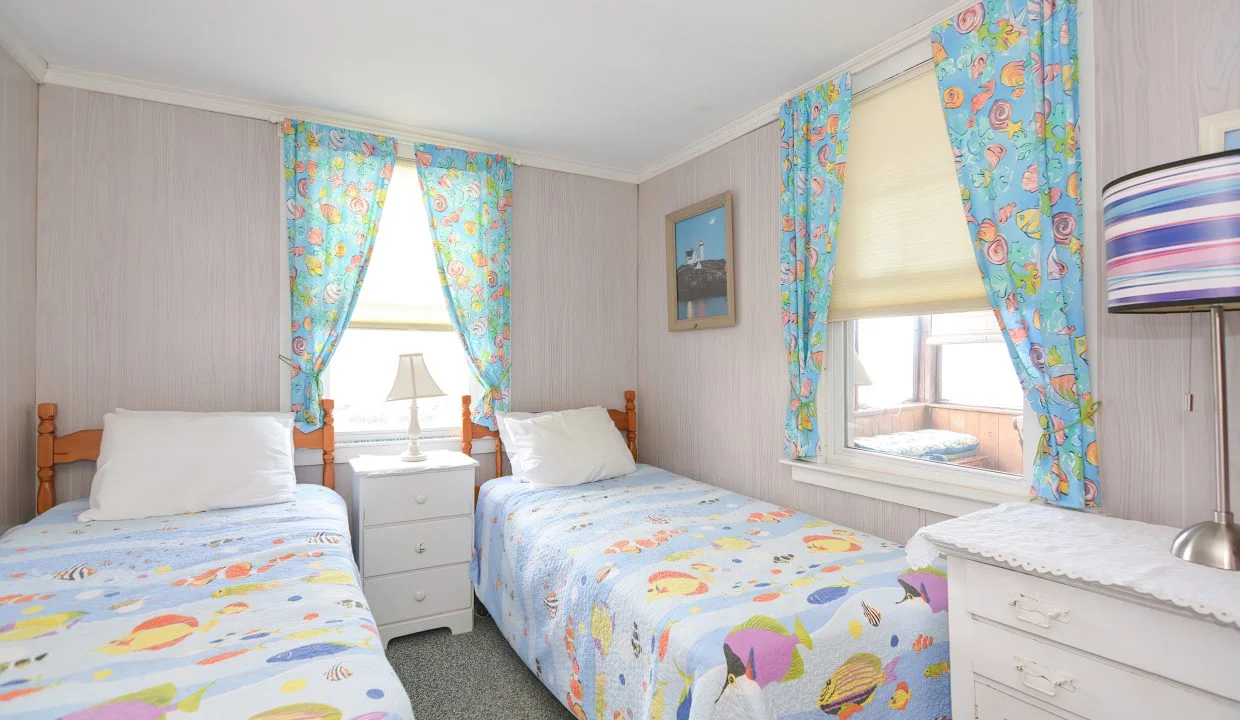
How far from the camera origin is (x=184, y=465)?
2344mm

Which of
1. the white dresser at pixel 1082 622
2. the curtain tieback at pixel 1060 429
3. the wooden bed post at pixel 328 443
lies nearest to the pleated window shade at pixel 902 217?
the curtain tieback at pixel 1060 429

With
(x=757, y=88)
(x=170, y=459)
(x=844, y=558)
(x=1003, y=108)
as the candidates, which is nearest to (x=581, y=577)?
(x=844, y=558)

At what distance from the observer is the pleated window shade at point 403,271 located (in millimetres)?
3189

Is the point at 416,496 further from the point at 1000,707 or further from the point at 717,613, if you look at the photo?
the point at 1000,707

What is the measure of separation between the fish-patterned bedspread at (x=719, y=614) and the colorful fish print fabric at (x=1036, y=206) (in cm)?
55

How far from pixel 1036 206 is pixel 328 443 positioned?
10.1 feet

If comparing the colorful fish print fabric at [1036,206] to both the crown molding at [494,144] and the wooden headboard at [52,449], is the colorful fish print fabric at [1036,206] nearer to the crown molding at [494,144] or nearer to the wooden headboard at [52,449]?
the crown molding at [494,144]

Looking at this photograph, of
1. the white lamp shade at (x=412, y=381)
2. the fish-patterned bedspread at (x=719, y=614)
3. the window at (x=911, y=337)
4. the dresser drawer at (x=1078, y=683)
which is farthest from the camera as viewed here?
the white lamp shade at (x=412, y=381)

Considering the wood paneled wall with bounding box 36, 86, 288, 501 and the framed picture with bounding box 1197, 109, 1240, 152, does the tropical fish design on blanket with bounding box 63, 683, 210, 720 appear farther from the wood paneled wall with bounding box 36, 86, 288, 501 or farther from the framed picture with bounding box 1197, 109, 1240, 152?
the framed picture with bounding box 1197, 109, 1240, 152

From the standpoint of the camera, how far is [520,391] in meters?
3.52

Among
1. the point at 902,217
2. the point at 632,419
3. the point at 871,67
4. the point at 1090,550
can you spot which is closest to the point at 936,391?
the point at 902,217

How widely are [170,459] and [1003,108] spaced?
3308mm

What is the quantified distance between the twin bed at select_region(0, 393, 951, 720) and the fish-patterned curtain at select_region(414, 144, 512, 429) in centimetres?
115

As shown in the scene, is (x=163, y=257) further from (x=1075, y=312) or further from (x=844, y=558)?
(x=1075, y=312)
